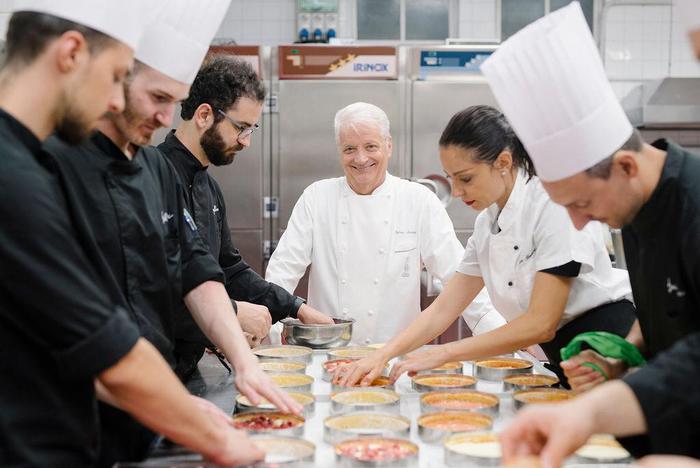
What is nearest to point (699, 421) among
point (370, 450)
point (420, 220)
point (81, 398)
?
point (370, 450)

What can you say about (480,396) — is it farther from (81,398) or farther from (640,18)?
(640,18)

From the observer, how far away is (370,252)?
3.39 m

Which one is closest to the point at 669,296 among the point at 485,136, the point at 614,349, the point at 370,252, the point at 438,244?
the point at 614,349

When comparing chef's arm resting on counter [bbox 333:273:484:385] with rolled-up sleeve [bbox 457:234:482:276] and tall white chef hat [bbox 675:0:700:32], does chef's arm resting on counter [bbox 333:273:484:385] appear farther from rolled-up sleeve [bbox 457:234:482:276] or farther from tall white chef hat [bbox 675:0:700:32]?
tall white chef hat [bbox 675:0:700:32]

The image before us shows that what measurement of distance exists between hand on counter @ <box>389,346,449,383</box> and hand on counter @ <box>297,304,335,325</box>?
655mm

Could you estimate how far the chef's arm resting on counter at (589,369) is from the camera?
176 cm

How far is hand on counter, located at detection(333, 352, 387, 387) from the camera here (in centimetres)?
208

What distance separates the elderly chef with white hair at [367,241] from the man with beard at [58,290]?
6.63 ft

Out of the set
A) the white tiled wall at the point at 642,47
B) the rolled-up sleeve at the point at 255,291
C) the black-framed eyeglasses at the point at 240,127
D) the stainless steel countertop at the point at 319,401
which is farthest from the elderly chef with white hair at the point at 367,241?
the white tiled wall at the point at 642,47

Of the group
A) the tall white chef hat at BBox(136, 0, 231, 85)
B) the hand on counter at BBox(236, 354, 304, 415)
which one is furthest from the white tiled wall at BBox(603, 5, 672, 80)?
the hand on counter at BBox(236, 354, 304, 415)

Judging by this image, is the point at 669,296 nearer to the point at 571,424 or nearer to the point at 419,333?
the point at 571,424

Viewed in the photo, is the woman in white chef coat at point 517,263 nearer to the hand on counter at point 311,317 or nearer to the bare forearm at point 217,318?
the bare forearm at point 217,318

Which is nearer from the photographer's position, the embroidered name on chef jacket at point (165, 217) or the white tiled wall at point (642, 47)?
the embroidered name on chef jacket at point (165, 217)

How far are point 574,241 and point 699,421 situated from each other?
919 millimetres
